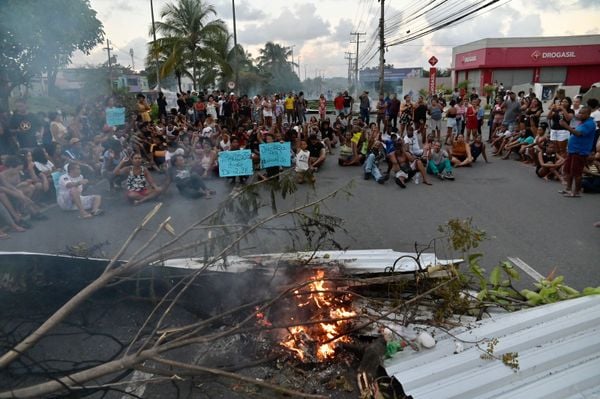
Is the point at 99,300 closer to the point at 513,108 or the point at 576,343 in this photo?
the point at 576,343

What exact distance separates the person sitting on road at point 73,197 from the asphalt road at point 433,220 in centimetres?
18

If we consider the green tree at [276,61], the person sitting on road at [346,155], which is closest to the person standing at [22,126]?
the person sitting on road at [346,155]

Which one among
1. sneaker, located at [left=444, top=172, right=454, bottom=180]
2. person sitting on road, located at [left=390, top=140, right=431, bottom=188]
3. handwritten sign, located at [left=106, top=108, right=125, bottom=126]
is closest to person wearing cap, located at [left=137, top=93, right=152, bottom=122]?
Answer: handwritten sign, located at [left=106, top=108, right=125, bottom=126]

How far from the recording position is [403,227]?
6793mm

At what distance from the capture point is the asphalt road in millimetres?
5723

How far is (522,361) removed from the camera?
298 cm

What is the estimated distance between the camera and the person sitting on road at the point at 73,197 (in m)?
7.83

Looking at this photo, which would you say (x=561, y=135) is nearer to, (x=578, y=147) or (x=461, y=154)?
(x=578, y=147)

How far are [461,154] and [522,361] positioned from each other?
30.9 ft

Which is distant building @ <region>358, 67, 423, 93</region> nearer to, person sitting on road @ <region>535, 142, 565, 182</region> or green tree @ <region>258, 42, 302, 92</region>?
green tree @ <region>258, 42, 302, 92</region>

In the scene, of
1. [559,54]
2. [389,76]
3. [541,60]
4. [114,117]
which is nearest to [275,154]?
[114,117]

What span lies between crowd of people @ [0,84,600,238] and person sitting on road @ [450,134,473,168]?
26 mm

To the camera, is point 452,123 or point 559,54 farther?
point 559,54

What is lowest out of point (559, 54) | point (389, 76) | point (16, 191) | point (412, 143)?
point (16, 191)
